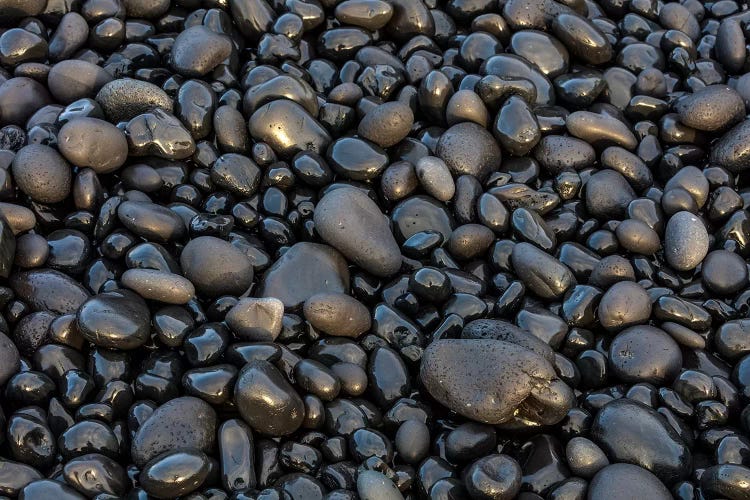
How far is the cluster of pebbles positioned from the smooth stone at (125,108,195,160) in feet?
0.04

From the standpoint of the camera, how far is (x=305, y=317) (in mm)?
3584

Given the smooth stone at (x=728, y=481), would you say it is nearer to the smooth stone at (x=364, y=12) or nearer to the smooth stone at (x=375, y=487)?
the smooth stone at (x=375, y=487)

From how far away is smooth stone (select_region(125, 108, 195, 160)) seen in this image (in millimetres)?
4051

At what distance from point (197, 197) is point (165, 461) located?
5.13 feet

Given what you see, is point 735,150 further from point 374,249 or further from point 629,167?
point 374,249

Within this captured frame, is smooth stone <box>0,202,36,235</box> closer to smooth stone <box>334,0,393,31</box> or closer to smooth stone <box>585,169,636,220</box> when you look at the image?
smooth stone <box>334,0,393,31</box>

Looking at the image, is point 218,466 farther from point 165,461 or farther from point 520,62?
point 520,62

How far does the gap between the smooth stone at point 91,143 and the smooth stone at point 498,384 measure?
6.34 feet

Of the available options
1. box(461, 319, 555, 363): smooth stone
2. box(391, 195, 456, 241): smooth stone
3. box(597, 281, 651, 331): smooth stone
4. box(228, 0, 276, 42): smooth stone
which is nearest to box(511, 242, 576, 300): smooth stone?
box(597, 281, 651, 331): smooth stone

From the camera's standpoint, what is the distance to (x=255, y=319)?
11.3 feet

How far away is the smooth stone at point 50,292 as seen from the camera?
359cm

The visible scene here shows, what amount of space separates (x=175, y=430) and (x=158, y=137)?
1.64 metres

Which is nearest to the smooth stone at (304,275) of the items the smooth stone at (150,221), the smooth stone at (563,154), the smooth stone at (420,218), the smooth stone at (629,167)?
the smooth stone at (420,218)

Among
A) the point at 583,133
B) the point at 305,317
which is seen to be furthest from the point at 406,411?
the point at 583,133
